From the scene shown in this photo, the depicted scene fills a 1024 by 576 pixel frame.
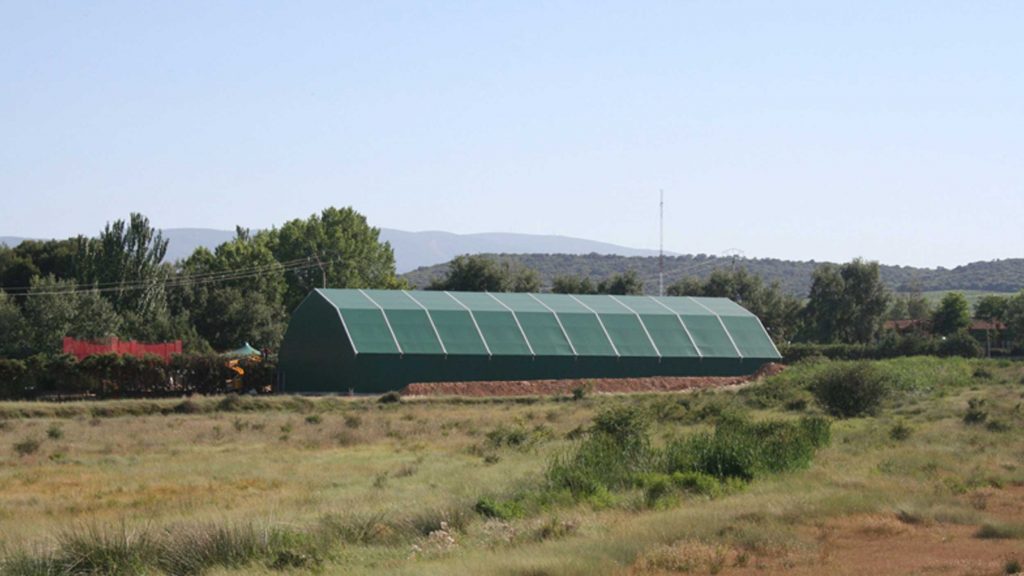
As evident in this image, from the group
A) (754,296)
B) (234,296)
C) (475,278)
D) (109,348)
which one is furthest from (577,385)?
(754,296)

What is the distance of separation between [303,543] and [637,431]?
16.4 meters

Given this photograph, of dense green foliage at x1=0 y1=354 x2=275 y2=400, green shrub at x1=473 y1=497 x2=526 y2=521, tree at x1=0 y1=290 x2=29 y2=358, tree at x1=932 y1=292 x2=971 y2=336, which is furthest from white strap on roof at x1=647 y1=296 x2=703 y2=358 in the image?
tree at x1=932 y1=292 x2=971 y2=336

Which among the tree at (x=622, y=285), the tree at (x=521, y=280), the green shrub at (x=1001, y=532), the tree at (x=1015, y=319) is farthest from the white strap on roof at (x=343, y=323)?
the tree at (x=1015, y=319)

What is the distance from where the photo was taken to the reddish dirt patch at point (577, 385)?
6481 cm

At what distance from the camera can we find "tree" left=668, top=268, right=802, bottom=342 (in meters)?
125

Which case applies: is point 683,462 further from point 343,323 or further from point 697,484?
point 343,323

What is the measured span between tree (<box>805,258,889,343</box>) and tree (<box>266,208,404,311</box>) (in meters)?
41.0

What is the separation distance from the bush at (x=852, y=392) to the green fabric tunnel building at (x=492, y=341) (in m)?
25.0

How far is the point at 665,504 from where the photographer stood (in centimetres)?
2416

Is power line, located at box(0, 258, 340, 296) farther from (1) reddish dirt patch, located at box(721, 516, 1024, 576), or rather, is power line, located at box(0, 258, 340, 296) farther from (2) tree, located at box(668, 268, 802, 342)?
(1) reddish dirt patch, located at box(721, 516, 1024, 576)

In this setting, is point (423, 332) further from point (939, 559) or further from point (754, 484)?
point (939, 559)

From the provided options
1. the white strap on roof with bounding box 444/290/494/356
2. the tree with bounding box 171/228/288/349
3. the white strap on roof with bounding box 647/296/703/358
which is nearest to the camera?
the white strap on roof with bounding box 444/290/494/356

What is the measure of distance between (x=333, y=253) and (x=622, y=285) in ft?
95.3

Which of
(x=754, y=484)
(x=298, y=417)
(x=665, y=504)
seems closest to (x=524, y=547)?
(x=665, y=504)
